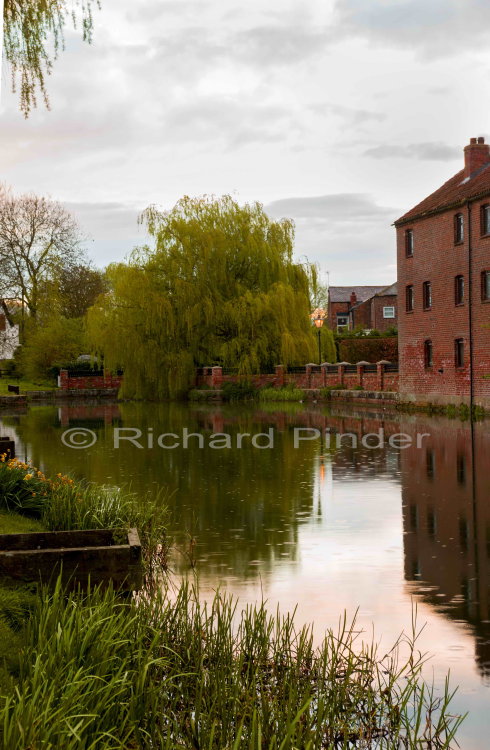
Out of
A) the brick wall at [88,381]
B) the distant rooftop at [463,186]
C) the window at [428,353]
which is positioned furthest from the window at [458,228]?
the brick wall at [88,381]

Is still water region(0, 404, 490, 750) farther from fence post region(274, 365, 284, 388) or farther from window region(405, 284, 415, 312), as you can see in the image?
fence post region(274, 365, 284, 388)

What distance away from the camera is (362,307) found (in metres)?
90.8

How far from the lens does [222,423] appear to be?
31203mm

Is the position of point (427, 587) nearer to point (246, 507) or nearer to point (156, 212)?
point (246, 507)

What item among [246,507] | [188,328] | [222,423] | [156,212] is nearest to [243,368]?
[188,328]

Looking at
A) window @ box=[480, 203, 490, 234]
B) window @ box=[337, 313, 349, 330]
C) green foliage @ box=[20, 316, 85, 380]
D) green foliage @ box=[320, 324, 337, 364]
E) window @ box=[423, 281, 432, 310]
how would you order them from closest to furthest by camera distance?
window @ box=[480, 203, 490, 234], window @ box=[423, 281, 432, 310], green foliage @ box=[320, 324, 337, 364], green foliage @ box=[20, 316, 85, 380], window @ box=[337, 313, 349, 330]

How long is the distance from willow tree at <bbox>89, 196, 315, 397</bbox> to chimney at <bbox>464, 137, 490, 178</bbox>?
11940 millimetres

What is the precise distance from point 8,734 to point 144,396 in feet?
147

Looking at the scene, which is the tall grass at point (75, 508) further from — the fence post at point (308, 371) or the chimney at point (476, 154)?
the fence post at point (308, 371)

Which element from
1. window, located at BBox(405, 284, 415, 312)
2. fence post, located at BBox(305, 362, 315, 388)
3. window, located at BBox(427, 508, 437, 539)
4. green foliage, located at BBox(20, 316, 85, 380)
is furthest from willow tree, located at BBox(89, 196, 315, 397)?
window, located at BBox(427, 508, 437, 539)

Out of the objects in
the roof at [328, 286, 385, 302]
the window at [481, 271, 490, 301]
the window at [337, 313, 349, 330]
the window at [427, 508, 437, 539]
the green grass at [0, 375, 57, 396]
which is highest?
the roof at [328, 286, 385, 302]

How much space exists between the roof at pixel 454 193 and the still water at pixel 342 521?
38.1ft

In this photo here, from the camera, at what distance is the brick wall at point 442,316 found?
110 ft

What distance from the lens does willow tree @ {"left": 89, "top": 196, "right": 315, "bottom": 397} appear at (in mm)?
46000
